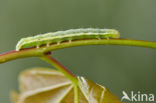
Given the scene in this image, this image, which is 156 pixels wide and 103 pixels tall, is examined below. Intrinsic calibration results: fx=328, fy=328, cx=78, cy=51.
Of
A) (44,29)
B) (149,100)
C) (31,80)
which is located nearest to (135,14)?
(44,29)

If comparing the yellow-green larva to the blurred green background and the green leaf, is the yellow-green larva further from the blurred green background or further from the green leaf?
the blurred green background

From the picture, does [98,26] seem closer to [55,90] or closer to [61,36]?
[55,90]

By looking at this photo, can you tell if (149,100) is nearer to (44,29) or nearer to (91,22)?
(91,22)

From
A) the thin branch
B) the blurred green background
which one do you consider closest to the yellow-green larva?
the thin branch

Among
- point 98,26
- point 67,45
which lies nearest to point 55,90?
point 67,45

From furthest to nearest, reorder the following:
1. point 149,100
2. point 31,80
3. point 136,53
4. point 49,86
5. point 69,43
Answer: point 136,53 → point 149,100 → point 31,80 → point 49,86 → point 69,43

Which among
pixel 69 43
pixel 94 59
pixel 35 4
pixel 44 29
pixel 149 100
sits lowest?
pixel 149 100
